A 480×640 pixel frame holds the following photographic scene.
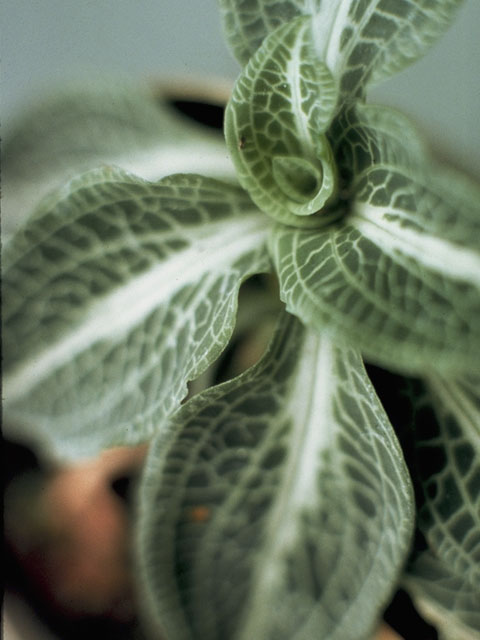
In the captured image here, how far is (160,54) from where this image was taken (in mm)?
1086

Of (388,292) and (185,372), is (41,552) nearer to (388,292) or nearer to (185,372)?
(185,372)

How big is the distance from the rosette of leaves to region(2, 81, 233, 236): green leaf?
8.3 inches

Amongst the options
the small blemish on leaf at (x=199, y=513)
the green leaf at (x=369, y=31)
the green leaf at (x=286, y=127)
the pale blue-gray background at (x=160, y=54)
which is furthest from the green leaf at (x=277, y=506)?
the pale blue-gray background at (x=160, y=54)

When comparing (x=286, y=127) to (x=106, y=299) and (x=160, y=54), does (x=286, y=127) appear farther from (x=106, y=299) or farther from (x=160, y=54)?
(x=160, y=54)

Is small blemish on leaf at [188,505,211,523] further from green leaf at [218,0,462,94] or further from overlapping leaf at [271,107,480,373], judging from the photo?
green leaf at [218,0,462,94]

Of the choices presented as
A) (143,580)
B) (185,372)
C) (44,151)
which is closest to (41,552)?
(143,580)

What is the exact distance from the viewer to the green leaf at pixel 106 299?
551mm

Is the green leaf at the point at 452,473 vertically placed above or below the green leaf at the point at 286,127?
below

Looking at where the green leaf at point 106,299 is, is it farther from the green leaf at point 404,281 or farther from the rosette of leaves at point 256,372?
the green leaf at point 404,281

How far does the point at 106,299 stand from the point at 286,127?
22cm

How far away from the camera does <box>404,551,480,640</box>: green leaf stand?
0.54m

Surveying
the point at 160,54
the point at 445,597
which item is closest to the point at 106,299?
the point at 445,597

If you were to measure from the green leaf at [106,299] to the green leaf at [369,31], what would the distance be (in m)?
0.16

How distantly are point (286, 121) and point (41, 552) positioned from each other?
1.89ft
